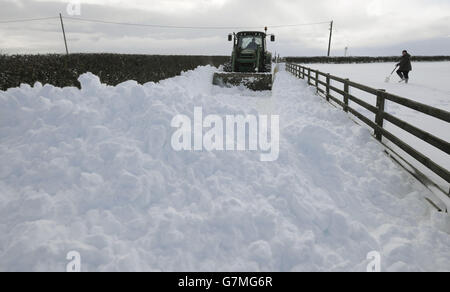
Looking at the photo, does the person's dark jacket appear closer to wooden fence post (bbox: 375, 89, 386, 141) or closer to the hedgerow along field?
wooden fence post (bbox: 375, 89, 386, 141)

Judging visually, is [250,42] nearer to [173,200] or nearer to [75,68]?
[75,68]

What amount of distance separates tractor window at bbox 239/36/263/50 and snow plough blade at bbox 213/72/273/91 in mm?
3571

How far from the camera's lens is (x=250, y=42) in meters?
16.6

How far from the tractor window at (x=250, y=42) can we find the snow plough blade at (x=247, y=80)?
141 inches

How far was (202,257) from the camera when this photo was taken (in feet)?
10.2

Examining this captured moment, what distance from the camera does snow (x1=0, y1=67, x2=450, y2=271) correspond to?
9.99 ft

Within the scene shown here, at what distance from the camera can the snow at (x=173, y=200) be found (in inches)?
120

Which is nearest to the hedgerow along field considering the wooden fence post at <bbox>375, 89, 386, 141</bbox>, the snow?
the snow

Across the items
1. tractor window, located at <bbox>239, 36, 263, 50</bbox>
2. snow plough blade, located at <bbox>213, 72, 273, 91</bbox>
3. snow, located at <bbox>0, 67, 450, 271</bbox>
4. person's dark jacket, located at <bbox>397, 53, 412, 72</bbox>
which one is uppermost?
tractor window, located at <bbox>239, 36, 263, 50</bbox>

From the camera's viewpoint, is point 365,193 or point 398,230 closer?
point 398,230
